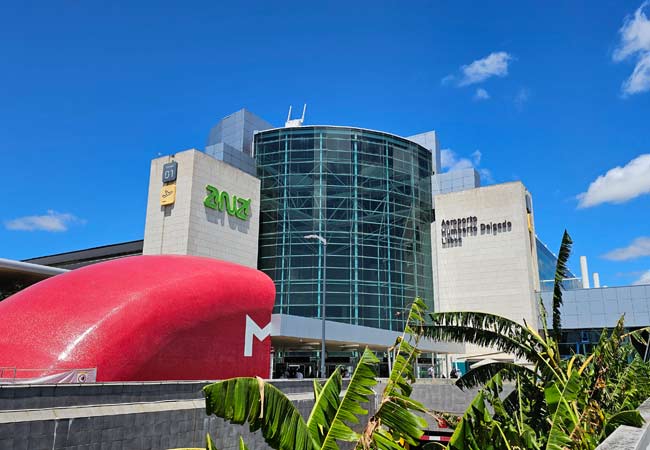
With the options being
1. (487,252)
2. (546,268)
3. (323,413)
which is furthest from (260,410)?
(546,268)

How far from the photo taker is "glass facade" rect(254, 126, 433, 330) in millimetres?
40156

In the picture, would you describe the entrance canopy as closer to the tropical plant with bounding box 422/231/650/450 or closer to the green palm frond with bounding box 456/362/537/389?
the green palm frond with bounding box 456/362/537/389

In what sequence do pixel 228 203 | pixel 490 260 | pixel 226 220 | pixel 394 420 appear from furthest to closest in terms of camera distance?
pixel 490 260 → pixel 228 203 → pixel 226 220 → pixel 394 420

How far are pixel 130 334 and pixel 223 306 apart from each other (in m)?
2.96

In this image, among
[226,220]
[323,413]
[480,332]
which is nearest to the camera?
[323,413]

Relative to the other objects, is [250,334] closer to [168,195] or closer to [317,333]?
[317,333]

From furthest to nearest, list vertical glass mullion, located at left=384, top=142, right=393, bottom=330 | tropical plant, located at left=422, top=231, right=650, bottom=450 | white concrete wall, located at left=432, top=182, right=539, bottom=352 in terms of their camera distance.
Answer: white concrete wall, located at left=432, top=182, right=539, bottom=352
vertical glass mullion, located at left=384, top=142, right=393, bottom=330
tropical plant, located at left=422, top=231, right=650, bottom=450

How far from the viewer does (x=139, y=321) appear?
39.8ft

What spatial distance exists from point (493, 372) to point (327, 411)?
7.77m

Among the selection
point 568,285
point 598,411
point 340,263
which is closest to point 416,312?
point 598,411

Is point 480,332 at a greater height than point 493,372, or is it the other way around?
point 480,332

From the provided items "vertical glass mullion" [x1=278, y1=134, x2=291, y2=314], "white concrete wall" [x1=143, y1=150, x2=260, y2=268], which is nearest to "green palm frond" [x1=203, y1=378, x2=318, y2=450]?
"white concrete wall" [x1=143, y1=150, x2=260, y2=268]

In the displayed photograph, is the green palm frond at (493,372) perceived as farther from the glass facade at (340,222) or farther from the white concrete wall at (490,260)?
the white concrete wall at (490,260)

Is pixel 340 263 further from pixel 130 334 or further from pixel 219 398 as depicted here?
pixel 219 398
